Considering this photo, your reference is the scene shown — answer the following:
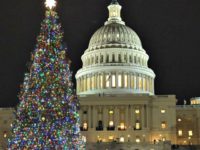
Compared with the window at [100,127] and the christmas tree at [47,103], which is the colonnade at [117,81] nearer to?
the window at [100,127]

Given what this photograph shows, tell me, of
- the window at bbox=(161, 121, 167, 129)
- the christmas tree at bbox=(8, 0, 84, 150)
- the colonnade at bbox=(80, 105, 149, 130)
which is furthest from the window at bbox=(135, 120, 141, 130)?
the christmas tree at bbox=(8, 0, 84, 150)

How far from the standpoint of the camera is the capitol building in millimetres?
96875

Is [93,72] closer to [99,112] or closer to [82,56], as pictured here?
[82,56]

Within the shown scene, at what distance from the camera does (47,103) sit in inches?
1865

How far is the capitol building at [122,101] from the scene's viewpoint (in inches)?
3814

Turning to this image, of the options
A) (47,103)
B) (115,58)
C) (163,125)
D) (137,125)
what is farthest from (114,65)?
(47,103)

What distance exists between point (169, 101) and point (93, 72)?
22073mm

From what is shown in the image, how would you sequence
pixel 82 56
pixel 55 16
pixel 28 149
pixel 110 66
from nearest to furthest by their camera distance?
pixel 28 149 → pixel 55 16 → pixel 110 66 → pixel 82 56

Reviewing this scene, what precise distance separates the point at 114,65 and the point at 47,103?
6570cm

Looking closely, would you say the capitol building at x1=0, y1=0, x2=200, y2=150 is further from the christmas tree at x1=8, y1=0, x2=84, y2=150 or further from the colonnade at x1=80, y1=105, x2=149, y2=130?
the christmas tree at x1=8, y1=0, x2=84, y2=150

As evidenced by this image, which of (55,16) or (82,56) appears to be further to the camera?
(82,56)

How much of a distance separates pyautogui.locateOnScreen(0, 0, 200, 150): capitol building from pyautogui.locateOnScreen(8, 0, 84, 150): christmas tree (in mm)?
31193

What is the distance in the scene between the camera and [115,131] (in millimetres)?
96750

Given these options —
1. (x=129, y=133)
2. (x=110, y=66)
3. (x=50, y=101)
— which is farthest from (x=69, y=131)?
(x=110, y=66)
